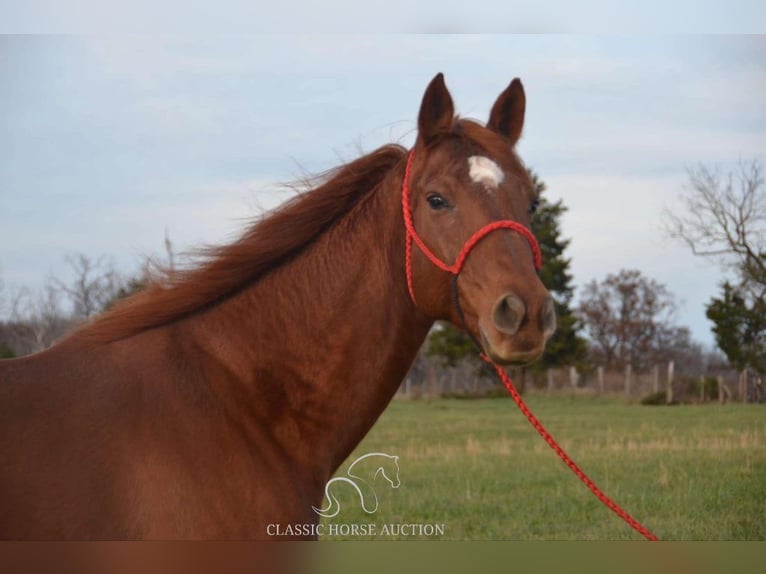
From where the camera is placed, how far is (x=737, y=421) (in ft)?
28.1

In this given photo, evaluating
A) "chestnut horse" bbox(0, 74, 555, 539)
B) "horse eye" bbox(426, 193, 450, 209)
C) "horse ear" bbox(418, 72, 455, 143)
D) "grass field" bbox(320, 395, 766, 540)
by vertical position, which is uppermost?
Answer: "horse ear" bbox(418, 72, 455, 143)

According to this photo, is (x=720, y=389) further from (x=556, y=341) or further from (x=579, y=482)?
(x=556, y=341)

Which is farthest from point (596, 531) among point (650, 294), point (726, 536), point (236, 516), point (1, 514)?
point (650, 294)

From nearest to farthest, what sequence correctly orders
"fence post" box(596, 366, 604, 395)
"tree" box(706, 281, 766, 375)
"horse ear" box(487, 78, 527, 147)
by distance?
"horse ear" box(487, 78, 527, 147) → "tree" box(706, 281, 766, 375) → "fence post" box(596, 366, 604, 395)

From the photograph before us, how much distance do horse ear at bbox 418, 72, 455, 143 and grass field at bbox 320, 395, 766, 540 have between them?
6.78ft

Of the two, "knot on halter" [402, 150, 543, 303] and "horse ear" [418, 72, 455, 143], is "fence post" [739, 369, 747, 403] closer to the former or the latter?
"knot on halter" [402, 150, 543, 303]

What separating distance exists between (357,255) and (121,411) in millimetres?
1028

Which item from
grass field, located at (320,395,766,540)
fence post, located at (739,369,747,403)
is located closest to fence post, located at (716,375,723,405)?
grass field, located at (320,395,766,540)

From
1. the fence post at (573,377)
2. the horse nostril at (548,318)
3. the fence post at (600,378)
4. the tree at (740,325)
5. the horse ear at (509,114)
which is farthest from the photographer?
the fence post at (573,377)

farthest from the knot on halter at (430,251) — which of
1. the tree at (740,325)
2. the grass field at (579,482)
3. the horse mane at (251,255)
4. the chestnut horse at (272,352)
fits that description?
the tree at (740,325)

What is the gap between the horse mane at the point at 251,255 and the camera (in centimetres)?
294

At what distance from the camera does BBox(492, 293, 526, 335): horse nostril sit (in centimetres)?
255

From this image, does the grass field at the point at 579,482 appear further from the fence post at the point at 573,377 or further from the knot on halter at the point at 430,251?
the fence post at the point at 573,377

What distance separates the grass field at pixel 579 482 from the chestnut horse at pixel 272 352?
1395 millimetres
